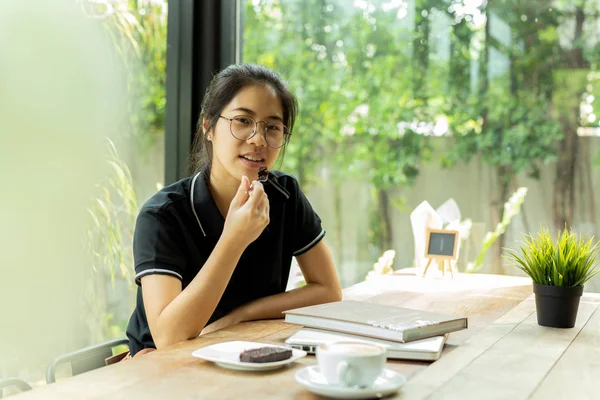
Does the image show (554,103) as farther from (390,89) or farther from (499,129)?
(390,89)

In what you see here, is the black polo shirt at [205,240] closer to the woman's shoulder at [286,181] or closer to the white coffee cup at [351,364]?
the woman's shoulder at [286,181]

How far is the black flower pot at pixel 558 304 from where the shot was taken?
59.5 inches

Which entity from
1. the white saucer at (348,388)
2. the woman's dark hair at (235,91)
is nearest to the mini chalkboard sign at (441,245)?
the woman's dark hair at (235,91)

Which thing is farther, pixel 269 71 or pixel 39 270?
pixel 39 270

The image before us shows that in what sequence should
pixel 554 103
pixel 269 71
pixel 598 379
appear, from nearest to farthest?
pixel 598 379 → pixel 269 71 → pixel 554 103

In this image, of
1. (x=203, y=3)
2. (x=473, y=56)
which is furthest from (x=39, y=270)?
(x=473, y=56)

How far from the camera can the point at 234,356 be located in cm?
119

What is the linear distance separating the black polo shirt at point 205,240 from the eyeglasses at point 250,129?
0.36 feet

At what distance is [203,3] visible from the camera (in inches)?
124

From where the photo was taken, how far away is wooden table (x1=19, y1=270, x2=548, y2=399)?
1023 millimetres

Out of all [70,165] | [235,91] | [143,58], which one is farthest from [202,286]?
[143,58]

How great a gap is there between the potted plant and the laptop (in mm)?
295

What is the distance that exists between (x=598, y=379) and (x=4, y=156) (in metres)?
1.79

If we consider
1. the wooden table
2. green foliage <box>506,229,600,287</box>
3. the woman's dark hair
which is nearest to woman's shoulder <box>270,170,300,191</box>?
the woman's dark hair
